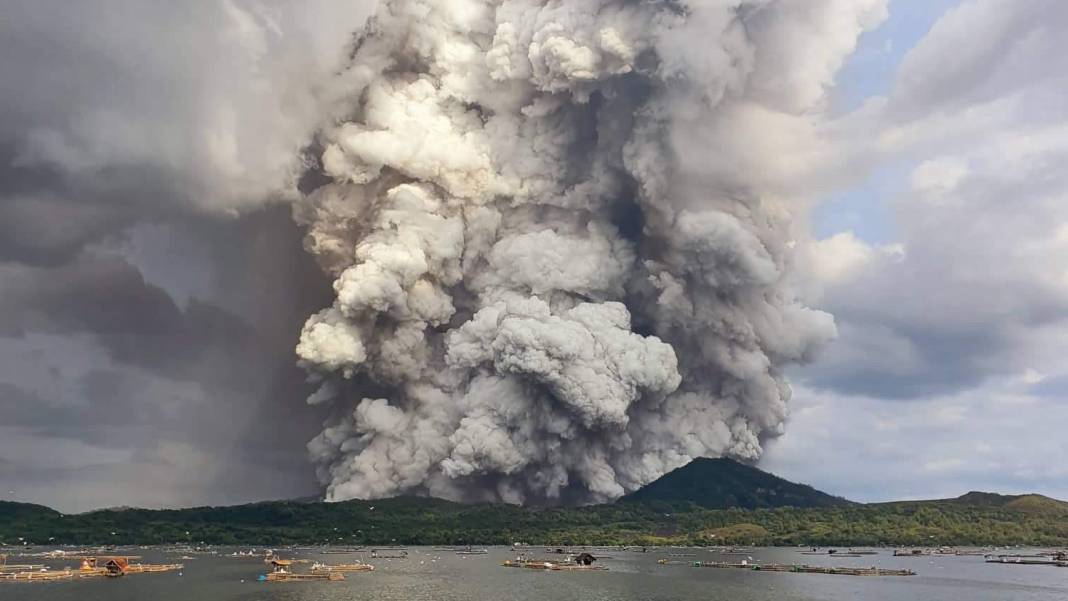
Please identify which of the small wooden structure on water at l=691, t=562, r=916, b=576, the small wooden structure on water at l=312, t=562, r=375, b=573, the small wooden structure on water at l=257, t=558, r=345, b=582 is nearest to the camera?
the small wooden structure on water at l=257, t=558, r=345, b=582

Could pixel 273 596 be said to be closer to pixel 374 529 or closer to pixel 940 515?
pixel 374 529

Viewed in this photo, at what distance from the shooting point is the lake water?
81.8m

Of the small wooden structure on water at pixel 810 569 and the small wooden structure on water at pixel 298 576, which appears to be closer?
the small wooden structure on water at pixel 298 576

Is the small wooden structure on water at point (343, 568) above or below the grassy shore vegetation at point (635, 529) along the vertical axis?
below

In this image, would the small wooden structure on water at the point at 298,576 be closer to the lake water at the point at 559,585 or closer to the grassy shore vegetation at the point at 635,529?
the lake water at the point at 559,585

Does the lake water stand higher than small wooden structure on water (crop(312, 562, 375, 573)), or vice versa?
small wooden structure on water (crop(312, 562, 375, 573))

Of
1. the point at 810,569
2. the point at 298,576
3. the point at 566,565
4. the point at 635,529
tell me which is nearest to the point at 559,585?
the point at 566,565

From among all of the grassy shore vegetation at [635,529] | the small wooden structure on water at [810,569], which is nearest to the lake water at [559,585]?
the small wooden structure on water at [810,569]

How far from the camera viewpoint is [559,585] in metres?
92.4

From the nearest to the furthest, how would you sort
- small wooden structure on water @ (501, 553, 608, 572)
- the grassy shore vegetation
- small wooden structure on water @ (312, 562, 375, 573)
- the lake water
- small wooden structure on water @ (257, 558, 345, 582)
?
the lake water
small wooden structure on water @ (257, 558, 345, 582)
small wooden structure on water @ (312, 562, 375, 573)
small wooden structure on water @ (501, 553, 608, 572)
the grassy shore vegetation

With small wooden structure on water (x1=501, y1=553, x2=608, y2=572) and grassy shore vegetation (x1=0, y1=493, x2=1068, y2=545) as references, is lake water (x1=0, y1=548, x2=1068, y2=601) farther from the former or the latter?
grassy shore vegetation (x1=0, y1=493, x2=1068, y2=545)

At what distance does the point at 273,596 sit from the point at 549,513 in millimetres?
113288

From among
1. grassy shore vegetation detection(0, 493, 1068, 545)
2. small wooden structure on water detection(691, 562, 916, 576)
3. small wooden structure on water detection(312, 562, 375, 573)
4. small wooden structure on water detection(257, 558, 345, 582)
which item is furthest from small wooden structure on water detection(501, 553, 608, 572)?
grassy shore vegetation detection(0, 493, 1068, 545)

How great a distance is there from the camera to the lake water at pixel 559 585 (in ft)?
268
